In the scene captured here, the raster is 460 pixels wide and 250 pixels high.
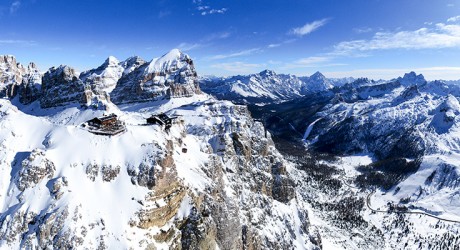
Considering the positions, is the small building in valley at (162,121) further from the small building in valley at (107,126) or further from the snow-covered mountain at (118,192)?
the small building in valley at (107,126)

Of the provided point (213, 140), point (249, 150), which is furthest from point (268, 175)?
point (213, 140)

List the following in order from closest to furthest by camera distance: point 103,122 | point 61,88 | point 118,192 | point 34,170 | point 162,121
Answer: point 34,170, point 118,192, point 103,122, point 162,121, point 61,88

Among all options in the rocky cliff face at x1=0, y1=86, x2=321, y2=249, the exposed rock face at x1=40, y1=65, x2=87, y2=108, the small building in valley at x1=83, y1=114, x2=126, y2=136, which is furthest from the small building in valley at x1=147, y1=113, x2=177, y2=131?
the exposed rock face at x1=40, y1=65, x2=87, y2=108

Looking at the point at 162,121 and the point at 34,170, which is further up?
the point at 162,121

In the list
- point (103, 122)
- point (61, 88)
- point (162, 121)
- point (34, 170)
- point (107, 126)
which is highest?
point (61, 88)

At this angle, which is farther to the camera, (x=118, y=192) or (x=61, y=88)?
(x=61, y=88)

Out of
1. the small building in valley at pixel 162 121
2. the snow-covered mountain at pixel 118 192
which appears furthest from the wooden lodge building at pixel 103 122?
the small building in valley at pixel 162 121

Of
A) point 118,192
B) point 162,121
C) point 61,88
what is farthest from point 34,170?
point 61,88

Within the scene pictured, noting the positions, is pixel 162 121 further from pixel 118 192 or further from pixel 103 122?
pixel 118 192

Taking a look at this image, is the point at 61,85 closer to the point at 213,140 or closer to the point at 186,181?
the point at 213,140
